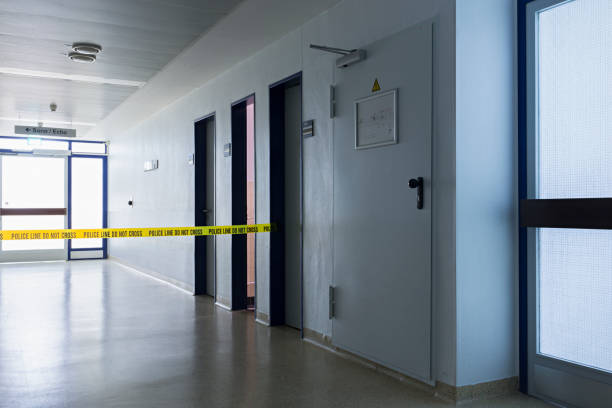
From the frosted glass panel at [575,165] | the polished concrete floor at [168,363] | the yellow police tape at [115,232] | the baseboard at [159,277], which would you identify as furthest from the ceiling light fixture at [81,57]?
the frosted glass panel at [575,165]

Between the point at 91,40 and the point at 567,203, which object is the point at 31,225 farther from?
the point at 567,203

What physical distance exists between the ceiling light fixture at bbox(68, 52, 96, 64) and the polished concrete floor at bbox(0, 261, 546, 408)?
2.78 metres

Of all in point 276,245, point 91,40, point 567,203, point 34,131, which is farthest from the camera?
point 34,131

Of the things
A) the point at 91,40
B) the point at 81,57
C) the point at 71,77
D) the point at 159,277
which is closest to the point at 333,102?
the point at 91,40

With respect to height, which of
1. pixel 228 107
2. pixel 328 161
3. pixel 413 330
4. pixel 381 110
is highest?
pixel 228 107

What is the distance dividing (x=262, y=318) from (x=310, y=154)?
1836 millimetres

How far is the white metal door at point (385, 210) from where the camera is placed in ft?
10.8

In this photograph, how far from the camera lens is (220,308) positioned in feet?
20.2

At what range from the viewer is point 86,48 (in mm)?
5348

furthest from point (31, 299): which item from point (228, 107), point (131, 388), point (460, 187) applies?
point (460, 187)

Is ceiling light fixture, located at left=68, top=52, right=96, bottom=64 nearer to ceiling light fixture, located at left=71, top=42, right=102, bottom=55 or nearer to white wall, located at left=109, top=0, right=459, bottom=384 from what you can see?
ceiling light fixture, located at left=71, top=42, right=102, bottom=55

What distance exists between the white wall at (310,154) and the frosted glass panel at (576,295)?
564 millimetres

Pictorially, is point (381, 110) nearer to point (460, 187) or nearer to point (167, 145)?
point (460, 187)

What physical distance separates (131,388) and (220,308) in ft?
9.25
